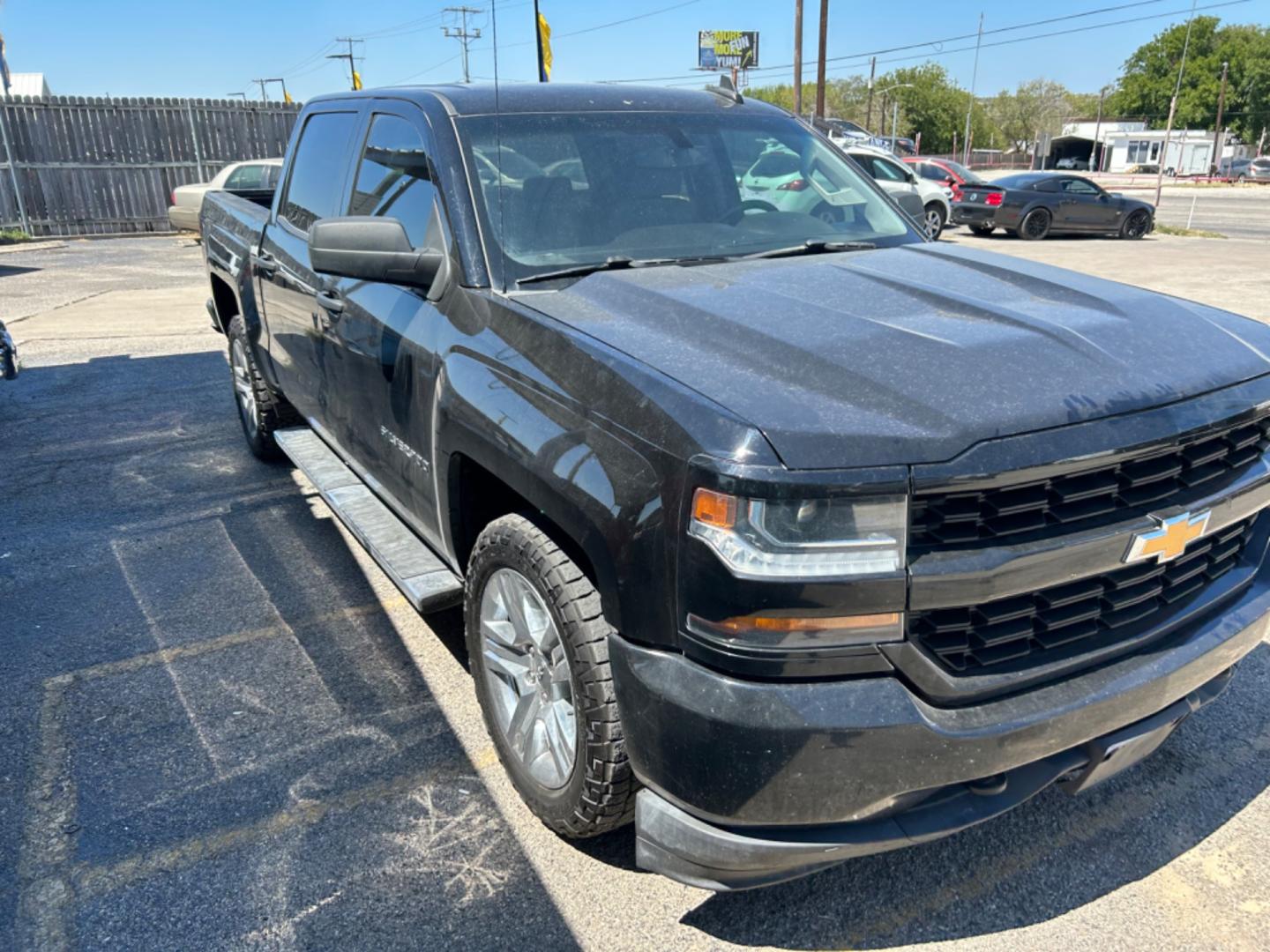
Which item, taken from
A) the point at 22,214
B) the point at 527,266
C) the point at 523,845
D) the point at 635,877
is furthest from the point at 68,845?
the point at 22,214

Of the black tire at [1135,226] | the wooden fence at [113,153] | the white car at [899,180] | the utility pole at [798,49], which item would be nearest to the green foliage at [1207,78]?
the utility pole at [798,49]

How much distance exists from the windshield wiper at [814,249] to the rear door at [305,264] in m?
1.71

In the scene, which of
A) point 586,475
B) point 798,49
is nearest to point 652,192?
point 586,475

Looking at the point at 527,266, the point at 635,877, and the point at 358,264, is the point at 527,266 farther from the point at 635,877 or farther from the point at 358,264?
the point at 635,877

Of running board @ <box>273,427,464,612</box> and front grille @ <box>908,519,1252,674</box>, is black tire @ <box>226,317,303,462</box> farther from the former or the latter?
front grille @ <box>908,519,1252,674</box>

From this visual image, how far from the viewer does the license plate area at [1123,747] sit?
212 cm

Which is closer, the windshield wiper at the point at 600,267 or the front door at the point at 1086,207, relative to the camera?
the windshield wiper at the point at 600,267

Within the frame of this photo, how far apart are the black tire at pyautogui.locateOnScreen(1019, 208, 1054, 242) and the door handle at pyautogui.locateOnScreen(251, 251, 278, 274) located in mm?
19531

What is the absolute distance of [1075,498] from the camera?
1.96 meters

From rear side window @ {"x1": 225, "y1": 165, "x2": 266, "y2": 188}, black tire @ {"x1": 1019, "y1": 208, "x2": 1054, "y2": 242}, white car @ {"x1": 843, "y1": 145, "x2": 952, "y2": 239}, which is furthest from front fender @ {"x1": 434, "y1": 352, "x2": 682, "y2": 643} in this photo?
black tire @ {"x1": 1019, "y1": 208, "x2": 1054, "y2": 242}

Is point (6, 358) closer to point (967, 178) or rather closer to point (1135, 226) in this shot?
point (967, 178)

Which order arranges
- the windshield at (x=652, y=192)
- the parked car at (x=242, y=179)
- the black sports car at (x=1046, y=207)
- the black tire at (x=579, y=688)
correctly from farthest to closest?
1. the black sports car at (x=1046, y=207)
2. the parked car at (x=242, y=179)
3. the windshield at (x=652, y=192)
4. the black tire at (x=579, y=688)

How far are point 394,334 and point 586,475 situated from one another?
4.19 ft

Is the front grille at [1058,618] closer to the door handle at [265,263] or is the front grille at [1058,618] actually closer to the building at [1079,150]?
the door handle at [265,263]
